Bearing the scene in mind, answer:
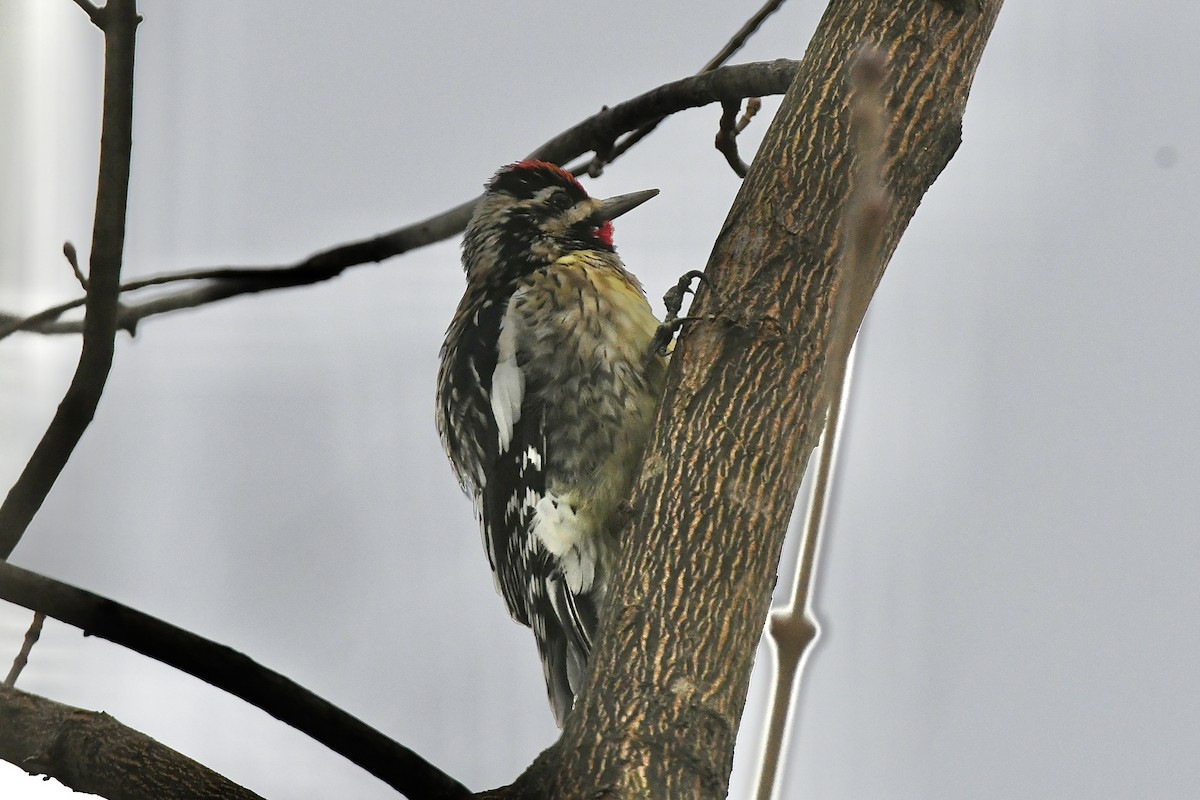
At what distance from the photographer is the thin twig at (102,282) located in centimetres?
121

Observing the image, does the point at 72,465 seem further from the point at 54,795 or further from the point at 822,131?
the point at 822,131

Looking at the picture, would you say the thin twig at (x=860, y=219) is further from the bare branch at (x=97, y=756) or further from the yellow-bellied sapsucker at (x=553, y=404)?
the bare branch at (x=97, y=756)

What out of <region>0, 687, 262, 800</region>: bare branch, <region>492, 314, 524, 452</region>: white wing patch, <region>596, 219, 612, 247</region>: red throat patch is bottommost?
<region>0, 687, 262, 800</region>: bare branch

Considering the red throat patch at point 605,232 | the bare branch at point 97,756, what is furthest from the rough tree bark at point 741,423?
the red throat patch at point 605,232

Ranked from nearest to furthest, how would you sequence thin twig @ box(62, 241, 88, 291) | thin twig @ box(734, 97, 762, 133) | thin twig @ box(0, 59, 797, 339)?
thin twig @ box(62, 241, 88, 291)
thin twig @ box(0, 59, 797, 339)
thin twig @ box(734, 97, 762, 133)

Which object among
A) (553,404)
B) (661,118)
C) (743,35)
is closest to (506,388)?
(553,404)

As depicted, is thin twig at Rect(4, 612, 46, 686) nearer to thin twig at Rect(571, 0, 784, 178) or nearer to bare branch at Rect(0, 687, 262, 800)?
bare branch at Rect(0, 687, 262, 800)

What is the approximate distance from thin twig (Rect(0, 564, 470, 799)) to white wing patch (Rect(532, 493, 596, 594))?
2.04 ft

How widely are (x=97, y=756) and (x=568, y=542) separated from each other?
A: 771mm

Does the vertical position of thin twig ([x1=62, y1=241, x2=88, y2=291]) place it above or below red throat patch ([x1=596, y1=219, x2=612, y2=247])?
below

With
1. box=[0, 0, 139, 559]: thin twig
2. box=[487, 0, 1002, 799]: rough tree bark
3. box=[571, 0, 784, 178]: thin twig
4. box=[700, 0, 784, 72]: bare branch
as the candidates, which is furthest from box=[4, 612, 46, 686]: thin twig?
box=[700, 0, 784, 72]: bare branch

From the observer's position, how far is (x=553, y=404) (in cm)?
162

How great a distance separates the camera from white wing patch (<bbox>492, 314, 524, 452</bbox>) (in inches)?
64.7

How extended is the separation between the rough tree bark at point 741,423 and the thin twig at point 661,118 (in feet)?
1.72
